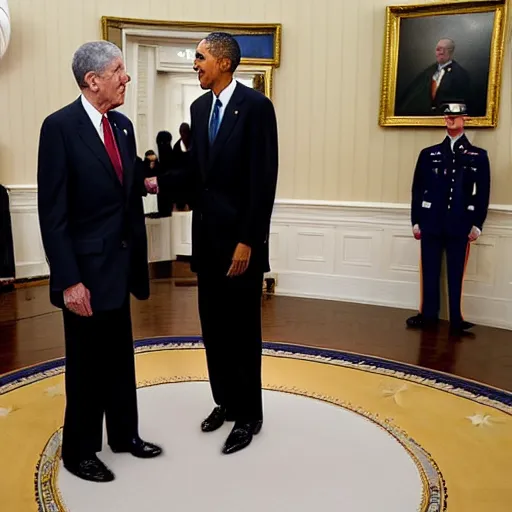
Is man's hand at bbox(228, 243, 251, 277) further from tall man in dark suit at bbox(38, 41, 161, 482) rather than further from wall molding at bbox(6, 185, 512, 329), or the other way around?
wall molding at bbox(6, 185, 512, 329)

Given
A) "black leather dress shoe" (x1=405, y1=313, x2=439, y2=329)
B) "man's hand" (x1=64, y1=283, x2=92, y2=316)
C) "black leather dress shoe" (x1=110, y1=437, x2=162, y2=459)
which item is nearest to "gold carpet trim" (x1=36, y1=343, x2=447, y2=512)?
"black leather dress shoe" (x1=110, y1=437, x2=162, y2=459)

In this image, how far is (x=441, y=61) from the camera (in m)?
5.32

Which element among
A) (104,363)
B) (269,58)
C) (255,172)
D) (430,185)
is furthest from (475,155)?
(104,363)

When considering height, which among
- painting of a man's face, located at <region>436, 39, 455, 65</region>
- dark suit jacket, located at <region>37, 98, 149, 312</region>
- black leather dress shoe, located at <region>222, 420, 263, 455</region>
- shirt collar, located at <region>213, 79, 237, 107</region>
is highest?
painting of a man's face, located at <region>436, 39, 455, 65</region>

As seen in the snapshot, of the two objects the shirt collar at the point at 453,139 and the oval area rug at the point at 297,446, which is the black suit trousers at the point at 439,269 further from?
the oval area rug at the point at 297,446

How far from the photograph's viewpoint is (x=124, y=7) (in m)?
5.99

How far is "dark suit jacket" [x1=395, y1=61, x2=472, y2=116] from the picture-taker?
17.2 feet

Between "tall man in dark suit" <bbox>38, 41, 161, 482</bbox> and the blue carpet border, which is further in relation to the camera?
the blue carpet border

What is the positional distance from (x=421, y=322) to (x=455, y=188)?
41.7 inches

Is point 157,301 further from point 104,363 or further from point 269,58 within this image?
point 104,363

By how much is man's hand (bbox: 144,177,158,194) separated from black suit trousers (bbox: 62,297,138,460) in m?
0.48

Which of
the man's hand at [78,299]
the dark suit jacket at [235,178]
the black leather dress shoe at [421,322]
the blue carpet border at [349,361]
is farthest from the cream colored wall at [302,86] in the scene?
the man's hand at [78,299]

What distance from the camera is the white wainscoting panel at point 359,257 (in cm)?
526

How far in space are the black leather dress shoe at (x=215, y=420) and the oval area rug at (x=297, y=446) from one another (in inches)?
1.6
